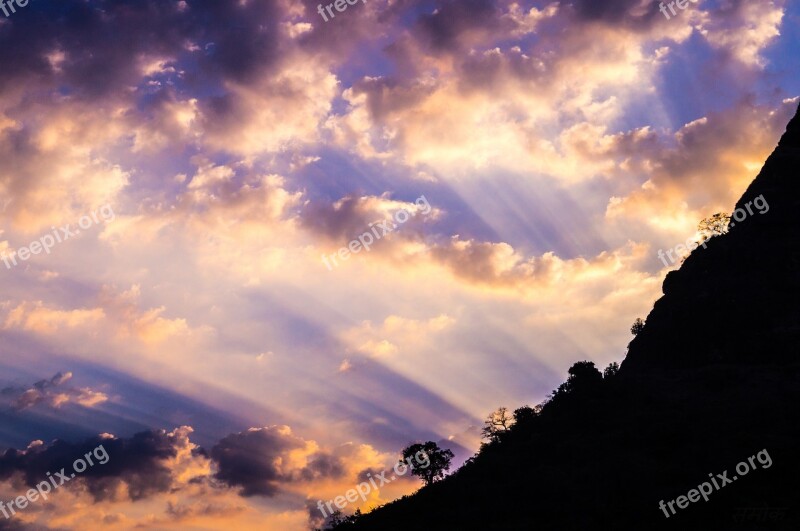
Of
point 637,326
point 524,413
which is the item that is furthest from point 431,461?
point 637,326

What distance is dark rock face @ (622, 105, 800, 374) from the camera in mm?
85438

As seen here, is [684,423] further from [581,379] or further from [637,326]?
[637,326]

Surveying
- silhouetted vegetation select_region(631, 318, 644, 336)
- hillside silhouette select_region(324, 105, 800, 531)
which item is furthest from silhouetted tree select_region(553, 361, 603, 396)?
silhouetted vegetation select_region(631, 318, 644, 336)

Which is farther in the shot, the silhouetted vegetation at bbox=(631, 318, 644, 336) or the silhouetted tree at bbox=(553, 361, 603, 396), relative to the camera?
the silhouetted vegetation at bbox=(631, 318, 644, 336)

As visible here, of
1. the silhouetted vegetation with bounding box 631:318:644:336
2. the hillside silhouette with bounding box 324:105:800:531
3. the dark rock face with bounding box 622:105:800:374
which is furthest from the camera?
the silhouetted vegetation with bounding box 631:318:644:336

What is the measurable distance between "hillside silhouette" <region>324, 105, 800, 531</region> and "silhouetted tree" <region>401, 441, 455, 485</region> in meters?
18.6

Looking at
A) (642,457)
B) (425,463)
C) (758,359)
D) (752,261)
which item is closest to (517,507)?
(642,457)

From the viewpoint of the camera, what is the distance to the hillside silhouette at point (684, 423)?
51.2 m

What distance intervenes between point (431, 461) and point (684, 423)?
5857cm

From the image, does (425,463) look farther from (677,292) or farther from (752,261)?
(752,261)

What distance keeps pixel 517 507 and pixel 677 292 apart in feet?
222

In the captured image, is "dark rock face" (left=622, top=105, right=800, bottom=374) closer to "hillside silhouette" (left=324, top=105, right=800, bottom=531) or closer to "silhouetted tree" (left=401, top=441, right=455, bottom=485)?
"hillside silhouette" (left=324, top=105, right=800, bottom=531)

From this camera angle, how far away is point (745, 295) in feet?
300

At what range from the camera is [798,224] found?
95.4 m
